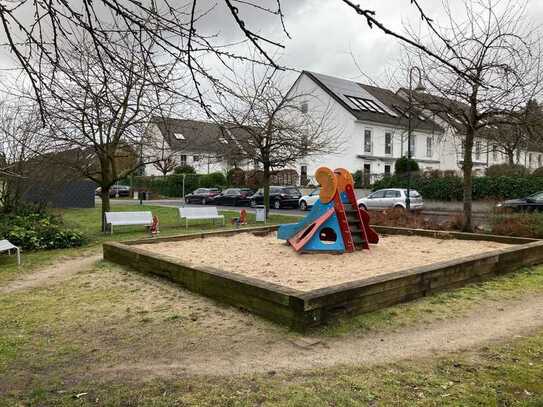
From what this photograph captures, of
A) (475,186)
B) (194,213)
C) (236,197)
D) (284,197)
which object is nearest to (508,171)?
(475,186)

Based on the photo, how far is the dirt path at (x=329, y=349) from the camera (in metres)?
3.95

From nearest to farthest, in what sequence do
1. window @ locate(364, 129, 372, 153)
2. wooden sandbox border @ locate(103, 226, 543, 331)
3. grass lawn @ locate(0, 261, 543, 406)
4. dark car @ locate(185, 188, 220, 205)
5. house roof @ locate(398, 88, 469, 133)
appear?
grass lawn @ locate(0, 261, 543, 406) → wooden sandbox border @ locate(103, 226, 543, 331) → house roof @ locate(398, 88, 469, 133) → dark car @ locate(185, 188, 220, 205) → window @ locate(364, 129, 372, 153)

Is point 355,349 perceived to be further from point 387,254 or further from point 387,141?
point 387,141

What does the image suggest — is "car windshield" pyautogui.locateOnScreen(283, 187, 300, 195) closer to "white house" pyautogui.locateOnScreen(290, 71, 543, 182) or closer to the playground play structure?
"white house" pyautogui.locateOnScreen(290, 71, 543, 182)

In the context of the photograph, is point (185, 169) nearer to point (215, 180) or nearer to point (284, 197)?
point (215, 180)

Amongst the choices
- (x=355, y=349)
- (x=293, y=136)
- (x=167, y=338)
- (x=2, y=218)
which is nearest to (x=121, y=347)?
(x=167, y=338)

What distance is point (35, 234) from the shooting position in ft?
36.9

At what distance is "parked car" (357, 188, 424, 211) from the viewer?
22906 millimetres

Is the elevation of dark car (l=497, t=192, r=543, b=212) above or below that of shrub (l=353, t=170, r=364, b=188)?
below

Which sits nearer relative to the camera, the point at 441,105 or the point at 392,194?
the point at 441,105

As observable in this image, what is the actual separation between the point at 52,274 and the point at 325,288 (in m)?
5.51

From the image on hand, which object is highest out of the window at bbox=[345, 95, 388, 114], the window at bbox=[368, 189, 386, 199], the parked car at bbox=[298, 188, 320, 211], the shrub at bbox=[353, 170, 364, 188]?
the window at bbox=[345, 95, 388, 114]

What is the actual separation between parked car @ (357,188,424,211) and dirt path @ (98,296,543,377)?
57.8 feet

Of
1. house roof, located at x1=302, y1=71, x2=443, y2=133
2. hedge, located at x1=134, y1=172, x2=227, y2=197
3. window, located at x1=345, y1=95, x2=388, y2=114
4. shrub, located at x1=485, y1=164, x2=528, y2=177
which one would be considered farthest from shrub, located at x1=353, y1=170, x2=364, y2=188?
hedge, located at x1=134, y1=172, x2=227, y2=197
